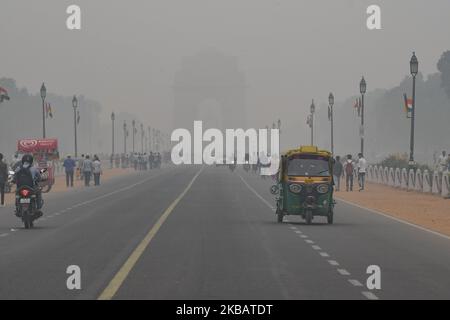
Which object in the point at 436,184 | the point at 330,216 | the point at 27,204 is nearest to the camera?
the point at 27,204

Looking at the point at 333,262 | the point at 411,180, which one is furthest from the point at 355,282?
the point at 411,180

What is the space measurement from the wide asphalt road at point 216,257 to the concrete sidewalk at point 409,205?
3.07ft

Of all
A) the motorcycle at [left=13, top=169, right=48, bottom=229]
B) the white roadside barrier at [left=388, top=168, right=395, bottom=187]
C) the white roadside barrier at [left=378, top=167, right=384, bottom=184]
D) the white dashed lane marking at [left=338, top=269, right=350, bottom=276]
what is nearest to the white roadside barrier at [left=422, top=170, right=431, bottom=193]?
the white roadside barrier at [left=388, top=168, right=395, bottom=187]

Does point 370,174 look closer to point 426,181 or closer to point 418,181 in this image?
point 418,181

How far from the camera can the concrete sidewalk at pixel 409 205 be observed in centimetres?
3078

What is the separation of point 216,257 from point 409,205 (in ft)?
73.0

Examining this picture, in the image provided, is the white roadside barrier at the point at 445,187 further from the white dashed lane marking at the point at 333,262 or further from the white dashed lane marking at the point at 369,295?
the white dashed lane marking at the point at 369,295

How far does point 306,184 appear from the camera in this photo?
28.0 metres

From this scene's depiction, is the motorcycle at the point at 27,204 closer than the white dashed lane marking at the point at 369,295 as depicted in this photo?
No

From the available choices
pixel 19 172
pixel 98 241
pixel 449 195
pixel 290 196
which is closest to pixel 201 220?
pixel 290 196

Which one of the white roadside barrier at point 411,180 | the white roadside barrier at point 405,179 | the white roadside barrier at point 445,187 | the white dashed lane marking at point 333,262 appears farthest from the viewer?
the white roadside barrier at point 405,179

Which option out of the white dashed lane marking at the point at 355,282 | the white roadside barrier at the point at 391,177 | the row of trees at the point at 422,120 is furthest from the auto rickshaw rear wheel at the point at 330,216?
the row of trees at the point at 422,120

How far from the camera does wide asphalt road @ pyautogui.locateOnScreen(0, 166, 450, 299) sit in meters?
14.2
